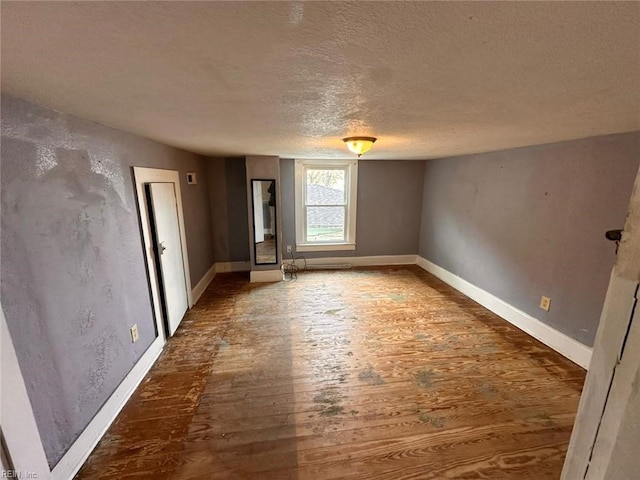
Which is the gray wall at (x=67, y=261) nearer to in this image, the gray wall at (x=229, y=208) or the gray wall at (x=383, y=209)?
the gray wall at (x=229, y=208)

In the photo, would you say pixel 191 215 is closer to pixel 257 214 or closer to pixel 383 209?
pixel 257 214

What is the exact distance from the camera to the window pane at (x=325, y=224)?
4.82 m

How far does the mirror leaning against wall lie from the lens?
4.05 m

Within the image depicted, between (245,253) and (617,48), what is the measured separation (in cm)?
455

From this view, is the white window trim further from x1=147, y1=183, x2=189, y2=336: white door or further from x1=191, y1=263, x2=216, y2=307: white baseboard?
x1=147, y1=183, x2=189, y2=336: white door

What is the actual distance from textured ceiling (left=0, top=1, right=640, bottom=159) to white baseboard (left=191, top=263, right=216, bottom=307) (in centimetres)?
238

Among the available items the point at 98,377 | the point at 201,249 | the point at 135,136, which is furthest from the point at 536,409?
the point at 201,249

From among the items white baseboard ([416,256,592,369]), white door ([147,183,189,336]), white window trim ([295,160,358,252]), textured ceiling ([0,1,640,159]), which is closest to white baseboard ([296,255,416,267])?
white window trim ([295,160,358,252])

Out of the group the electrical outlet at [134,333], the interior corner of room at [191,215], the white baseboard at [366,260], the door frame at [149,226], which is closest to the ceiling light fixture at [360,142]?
the interior corner of room at [191,215]

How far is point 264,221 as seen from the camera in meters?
4.21

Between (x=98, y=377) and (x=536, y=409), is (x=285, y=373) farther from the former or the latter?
(x=536, y=409)

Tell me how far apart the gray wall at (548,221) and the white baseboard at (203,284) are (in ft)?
12.0

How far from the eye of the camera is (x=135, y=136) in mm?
2230

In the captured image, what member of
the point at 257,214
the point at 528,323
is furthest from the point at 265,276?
the point at 528,323
